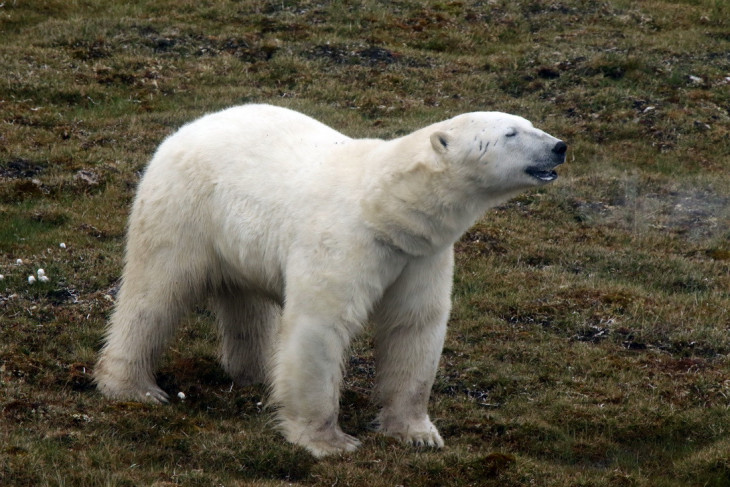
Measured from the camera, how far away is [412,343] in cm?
700

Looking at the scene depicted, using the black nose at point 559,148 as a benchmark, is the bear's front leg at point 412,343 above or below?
below

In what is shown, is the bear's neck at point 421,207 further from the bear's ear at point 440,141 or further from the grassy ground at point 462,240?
the grassy ground at point 462,240

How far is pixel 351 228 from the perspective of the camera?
21.6 ft

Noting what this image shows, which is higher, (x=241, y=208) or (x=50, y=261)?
(x=241, y=208)

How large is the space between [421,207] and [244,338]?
2535mm

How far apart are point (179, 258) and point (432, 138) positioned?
233 centimetres

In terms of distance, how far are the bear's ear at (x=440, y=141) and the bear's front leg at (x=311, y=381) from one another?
133cm

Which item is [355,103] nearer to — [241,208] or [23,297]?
[23,297]

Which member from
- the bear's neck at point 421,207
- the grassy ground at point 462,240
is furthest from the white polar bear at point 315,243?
the grassy ground at point 462,240

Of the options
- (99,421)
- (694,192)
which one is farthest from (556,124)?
(99,421)

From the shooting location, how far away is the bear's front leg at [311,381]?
661cm

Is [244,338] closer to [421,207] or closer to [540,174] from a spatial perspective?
[421,207]

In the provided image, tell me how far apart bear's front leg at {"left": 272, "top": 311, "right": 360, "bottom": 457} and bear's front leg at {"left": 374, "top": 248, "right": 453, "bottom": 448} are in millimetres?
418

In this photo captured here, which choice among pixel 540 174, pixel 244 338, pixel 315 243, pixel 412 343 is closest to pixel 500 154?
pixel 540 174
